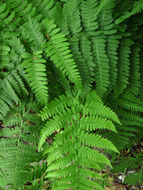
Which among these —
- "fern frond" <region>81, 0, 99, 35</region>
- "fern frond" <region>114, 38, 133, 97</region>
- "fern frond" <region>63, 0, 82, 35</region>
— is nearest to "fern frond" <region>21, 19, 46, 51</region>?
"fern frond" <region>63, 0, 82, 35</region>

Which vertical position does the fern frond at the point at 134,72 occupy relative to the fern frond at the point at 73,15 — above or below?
below

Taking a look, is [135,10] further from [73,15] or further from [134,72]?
[134,72]

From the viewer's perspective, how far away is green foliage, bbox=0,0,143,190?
6.54 ft

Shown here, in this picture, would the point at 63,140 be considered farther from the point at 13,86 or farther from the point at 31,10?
the point at 31,10

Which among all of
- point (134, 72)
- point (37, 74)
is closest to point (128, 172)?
point (134, 72)

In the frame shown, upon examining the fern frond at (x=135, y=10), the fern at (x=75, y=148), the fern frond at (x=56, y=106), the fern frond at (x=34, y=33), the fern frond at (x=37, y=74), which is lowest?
the fern at (x=75, y=148)

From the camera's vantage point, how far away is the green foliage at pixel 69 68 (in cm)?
199

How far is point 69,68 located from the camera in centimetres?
198

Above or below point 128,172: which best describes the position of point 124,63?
above

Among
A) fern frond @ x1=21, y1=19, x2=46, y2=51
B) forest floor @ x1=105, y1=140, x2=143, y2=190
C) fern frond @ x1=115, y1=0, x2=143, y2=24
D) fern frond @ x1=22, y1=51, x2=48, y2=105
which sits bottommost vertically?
forest floor @ x1=105, y1=140, x2=143, y2=190

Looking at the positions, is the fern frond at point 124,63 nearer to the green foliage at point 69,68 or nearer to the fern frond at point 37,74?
the green foliage at point 69,68

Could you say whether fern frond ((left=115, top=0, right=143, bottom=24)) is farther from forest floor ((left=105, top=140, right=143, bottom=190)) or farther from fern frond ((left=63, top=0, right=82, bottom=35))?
forest floor ((left=105, top=140, right=143, bottom=190))

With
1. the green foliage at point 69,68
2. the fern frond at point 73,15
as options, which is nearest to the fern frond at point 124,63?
the green foliage at point 69,68

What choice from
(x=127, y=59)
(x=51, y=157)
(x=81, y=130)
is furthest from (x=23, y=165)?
(x=127, y=59)
